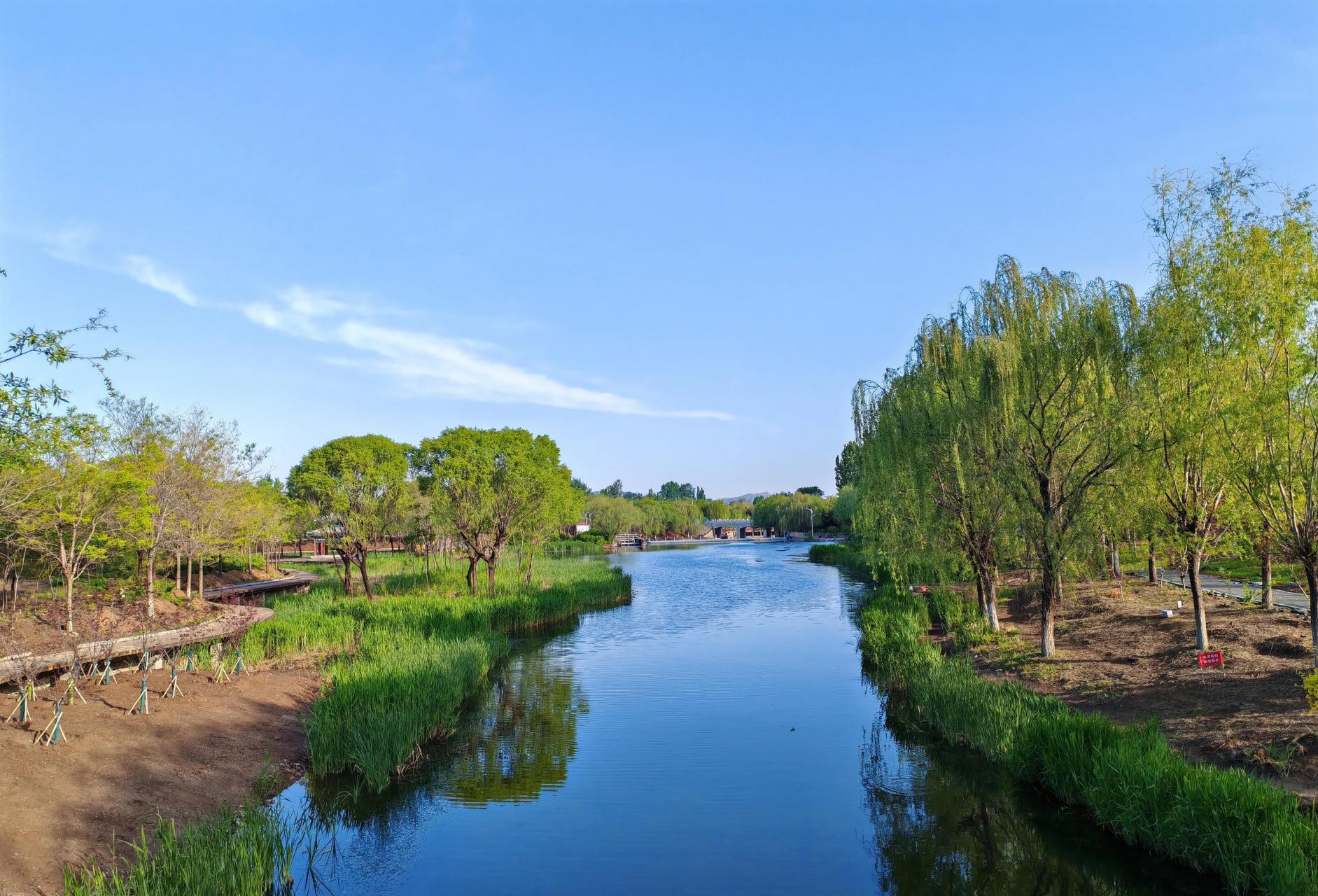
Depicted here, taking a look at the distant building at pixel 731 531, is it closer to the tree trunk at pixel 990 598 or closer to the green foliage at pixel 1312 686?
Answer: the tree trunk at pixel 990 598

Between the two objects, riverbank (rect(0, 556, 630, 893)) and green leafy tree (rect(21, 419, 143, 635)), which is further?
green leafy tree (rect(21, 419, 143, 635))

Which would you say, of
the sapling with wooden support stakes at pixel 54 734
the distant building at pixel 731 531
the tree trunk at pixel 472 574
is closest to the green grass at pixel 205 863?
the sapling with wooden support stakes at pixel 54 734

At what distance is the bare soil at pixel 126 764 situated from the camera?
930 cm

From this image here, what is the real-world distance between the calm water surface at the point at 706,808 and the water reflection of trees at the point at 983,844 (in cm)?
3

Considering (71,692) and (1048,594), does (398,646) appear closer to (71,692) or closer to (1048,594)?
Result: (71,692)

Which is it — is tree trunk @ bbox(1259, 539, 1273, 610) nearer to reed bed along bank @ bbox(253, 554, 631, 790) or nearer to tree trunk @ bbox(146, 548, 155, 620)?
reed bed along bank @ bbox(253, 554, 631, 790)

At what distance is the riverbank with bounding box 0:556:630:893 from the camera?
33.0ft

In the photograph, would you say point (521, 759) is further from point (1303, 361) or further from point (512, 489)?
point (512, 489)

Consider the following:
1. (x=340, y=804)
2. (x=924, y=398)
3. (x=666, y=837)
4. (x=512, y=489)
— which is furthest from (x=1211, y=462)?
(x=512, y=489)

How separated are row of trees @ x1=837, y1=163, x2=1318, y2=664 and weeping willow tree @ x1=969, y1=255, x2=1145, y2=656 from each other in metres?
0.04

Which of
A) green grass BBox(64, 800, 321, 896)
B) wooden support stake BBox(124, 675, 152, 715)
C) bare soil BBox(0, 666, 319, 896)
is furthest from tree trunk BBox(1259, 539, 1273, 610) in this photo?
wooden support stake BBox(124, 675, 152, 715)

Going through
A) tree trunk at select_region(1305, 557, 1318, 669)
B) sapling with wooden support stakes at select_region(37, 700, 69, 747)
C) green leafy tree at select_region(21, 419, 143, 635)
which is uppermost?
green leafy tree at select_region(21, 419, 143, 635)

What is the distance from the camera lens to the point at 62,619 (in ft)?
65.9

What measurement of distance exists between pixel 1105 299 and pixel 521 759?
634 inches
